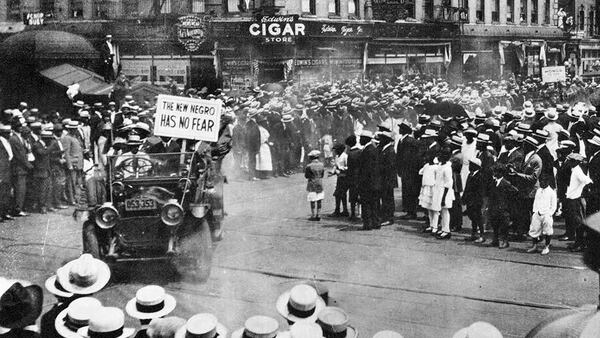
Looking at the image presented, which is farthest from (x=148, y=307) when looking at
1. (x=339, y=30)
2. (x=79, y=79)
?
(x=339, y=30)

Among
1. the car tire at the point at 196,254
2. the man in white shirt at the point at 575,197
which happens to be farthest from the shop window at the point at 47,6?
the man in white shirt at the point at 575,197

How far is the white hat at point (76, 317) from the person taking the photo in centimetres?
372

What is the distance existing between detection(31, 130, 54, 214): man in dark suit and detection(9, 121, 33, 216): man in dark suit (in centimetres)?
27

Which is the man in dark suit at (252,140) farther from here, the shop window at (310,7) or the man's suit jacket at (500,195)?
the shop window at (310,7)

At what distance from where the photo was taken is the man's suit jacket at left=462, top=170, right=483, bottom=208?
11359mm

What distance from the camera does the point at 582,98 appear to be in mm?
32469

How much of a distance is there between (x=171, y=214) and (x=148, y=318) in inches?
189

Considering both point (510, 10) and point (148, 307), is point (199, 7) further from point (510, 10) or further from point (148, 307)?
point (148, 307)

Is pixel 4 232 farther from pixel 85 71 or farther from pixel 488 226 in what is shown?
pixel 85 71

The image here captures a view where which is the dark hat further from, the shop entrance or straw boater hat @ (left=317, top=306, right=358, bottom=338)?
the shop entrance

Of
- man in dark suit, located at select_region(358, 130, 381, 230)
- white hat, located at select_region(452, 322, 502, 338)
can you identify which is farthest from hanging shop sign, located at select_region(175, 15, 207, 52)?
white hat, located at select_region(452, 322, 502, 338)

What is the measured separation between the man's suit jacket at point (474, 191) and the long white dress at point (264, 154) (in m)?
7.69

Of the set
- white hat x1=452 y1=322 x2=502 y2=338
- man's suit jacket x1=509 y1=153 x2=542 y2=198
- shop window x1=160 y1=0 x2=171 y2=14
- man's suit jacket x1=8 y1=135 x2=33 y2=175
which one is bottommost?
man's suit jacket x1=509 y1=153 x2=542 y2=198

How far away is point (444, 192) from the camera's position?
11680mm
